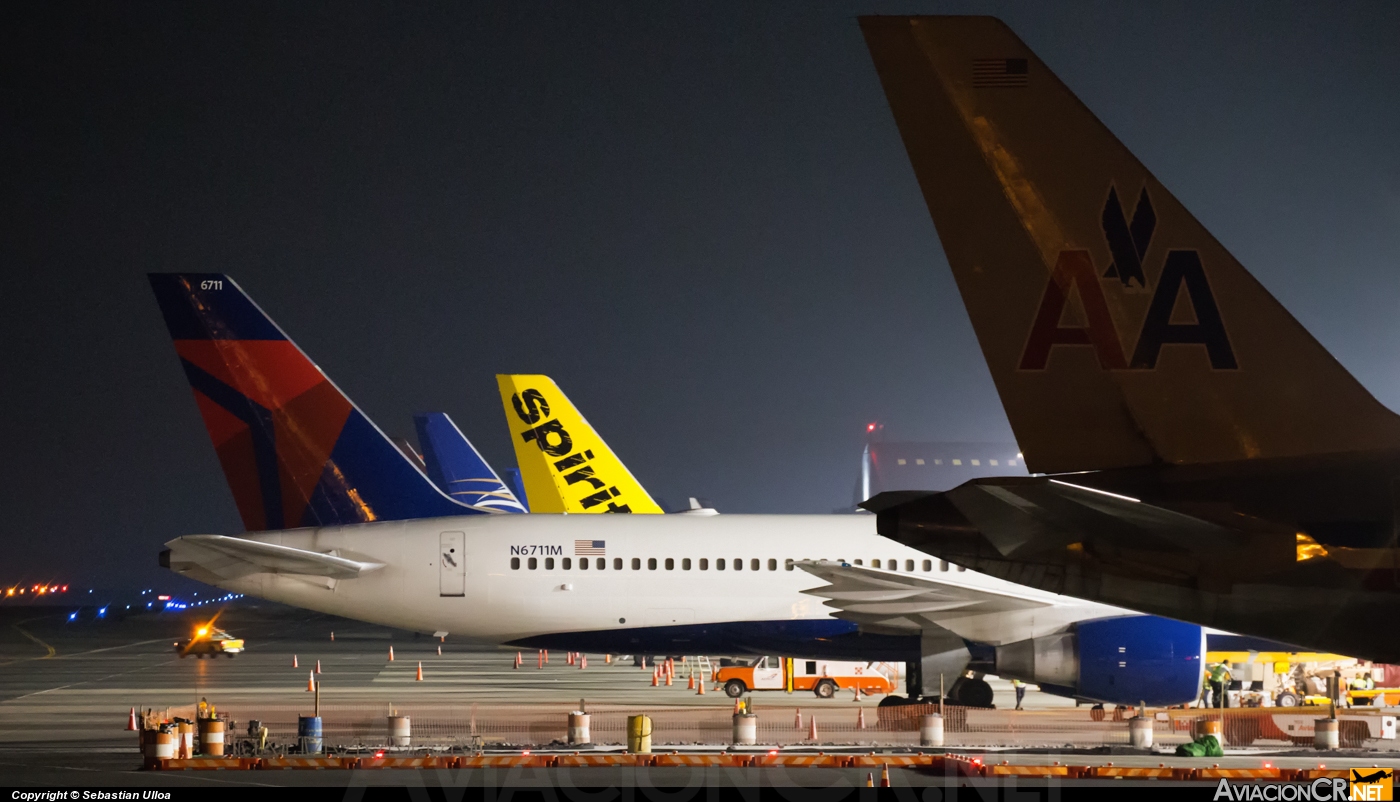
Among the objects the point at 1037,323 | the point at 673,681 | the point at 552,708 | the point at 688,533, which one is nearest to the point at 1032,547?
the point at 1037,323

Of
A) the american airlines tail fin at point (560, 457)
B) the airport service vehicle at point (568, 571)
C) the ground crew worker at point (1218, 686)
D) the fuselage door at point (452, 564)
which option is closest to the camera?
the airport service vehicle at point (568, 571)

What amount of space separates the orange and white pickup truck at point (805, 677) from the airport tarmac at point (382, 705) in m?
0.41

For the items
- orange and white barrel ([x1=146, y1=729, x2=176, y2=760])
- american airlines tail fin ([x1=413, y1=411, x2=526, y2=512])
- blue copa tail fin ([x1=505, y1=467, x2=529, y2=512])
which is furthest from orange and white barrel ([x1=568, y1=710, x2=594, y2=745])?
blue copa tail fin ([x1=505, y1=467, x2=529, y2=512])

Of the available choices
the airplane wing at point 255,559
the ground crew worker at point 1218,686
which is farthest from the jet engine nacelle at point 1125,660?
the airplane wing at point 255,559

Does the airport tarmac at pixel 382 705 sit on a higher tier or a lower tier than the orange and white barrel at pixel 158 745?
lower

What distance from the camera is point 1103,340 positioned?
22.9ft

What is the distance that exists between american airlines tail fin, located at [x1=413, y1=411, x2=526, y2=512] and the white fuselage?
17125 mm

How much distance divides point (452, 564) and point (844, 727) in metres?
6.72

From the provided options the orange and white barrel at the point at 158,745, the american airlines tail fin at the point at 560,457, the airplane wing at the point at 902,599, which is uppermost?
the american airlines tail fin at the point at 560,457

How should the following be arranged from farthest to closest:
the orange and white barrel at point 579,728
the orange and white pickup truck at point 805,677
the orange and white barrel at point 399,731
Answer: the orange and white pickup truck at point 805,677, the orange and white barrel at point 579,728, the orange and white barrel at point 399,731

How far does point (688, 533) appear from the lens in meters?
21.9

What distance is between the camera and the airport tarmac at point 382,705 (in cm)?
1438

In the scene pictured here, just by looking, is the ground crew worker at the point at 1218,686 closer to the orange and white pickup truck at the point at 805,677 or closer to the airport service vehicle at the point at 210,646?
the orange and white pickup truck at the point at 805,677

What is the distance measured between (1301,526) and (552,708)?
60.6 ft
